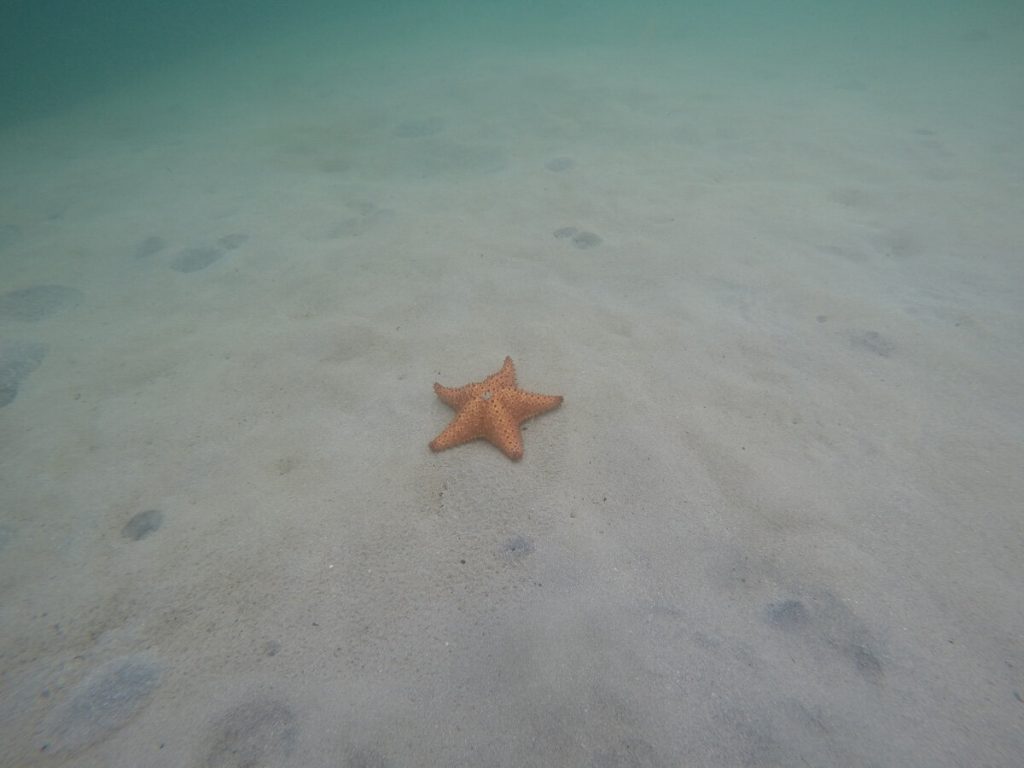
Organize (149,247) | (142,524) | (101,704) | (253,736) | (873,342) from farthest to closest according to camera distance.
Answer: (149,247)
(873,342)
(142,524)
(101,704)
(253,736)

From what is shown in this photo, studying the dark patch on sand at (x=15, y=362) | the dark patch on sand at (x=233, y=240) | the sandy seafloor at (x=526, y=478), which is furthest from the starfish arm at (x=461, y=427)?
the dark patch on sand at (x=233, y=240)

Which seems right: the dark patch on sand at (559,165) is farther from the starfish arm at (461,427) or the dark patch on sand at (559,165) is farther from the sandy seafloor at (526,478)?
the starfish arm at (461,427)

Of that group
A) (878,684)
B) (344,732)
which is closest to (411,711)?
(344,732)

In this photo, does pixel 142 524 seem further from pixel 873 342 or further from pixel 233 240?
pixel 873 342

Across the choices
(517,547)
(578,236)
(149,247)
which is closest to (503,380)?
(517,547)

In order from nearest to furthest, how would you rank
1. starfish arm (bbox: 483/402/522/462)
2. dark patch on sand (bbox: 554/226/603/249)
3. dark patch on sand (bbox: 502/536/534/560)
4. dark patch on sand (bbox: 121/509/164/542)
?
dark patch on sand (bbox: 502/536/534/560), dark patch on sand (bbox: 121/509/164/542), starfish arm (bbox: 483/402/522/462), dark patch on sand (bbox: 554/226/603/249)

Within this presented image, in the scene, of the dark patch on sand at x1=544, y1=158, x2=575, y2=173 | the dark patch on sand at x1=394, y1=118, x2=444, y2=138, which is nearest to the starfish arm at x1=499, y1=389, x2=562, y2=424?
the dark patch on sand at x1=544, y1=158, x2=575, y2=173

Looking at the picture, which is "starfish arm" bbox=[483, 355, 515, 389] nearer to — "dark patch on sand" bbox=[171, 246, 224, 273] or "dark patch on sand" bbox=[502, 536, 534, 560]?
"dark patch on sand" bbox=[502, 536, 534, 560]

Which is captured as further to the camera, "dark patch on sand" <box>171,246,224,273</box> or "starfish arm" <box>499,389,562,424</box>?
"dark patch on sand" <box>171,246,224,273</box>
